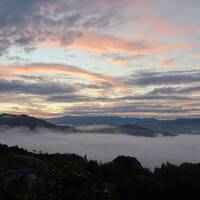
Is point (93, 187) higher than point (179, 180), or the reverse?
point (93, 187)

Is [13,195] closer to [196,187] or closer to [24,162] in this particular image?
[196,187]

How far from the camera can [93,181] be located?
38.1 meters

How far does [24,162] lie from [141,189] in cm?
5704

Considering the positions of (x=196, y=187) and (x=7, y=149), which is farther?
(x=7, y=149)

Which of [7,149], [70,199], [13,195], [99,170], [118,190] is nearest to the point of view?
[70,199]

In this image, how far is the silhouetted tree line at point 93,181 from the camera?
1353 inches

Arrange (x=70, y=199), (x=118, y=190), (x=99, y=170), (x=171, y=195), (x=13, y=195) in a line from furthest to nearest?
(x=99, y=170)
(x=171, y=195)
(x=118, y=190)
(x=13, y=195)
(x=70, y=199)

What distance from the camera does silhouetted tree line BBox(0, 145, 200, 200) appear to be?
34375 mm

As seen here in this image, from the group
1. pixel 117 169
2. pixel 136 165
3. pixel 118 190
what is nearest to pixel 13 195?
pixel 118 190

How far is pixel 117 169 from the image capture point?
150m

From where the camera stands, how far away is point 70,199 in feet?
111

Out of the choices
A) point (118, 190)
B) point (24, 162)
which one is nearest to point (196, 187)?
point (118, 190)

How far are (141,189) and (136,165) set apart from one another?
40425 millimetres

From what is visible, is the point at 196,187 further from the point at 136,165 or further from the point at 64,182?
the point at 64,182
